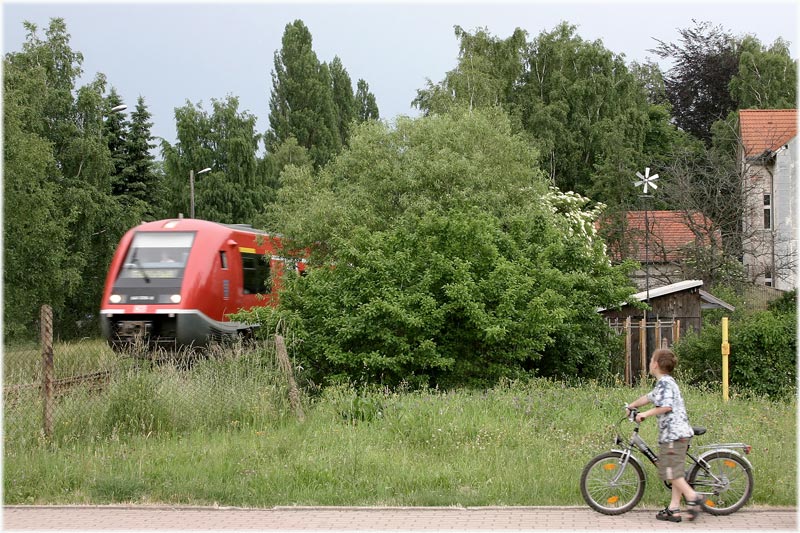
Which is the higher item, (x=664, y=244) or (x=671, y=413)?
(x=664, y=244)

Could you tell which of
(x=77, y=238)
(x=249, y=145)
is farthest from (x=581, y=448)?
(x=249, y=145)

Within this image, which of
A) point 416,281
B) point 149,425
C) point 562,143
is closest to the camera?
point 149,425

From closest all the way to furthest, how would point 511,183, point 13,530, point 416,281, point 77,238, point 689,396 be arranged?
point 13,530 → point 689,396 → point 416,281 → point 511,183 → point 77,238

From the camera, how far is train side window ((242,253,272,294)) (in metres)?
25.5

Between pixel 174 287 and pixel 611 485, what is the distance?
15.0 metres

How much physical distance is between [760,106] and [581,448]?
59573 mm

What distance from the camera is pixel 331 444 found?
10.9 m

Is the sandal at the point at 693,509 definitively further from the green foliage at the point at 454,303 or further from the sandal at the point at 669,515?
the green foliage at the point at 454,303

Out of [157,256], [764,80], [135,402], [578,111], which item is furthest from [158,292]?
[764,80]

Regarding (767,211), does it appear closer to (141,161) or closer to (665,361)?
(141,161)

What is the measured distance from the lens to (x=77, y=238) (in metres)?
46.4

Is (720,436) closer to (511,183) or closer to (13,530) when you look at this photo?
(13,530)

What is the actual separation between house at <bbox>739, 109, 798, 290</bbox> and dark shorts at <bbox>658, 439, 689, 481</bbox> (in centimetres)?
4027

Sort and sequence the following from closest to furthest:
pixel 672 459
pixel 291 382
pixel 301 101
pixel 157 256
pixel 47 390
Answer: pixel 672 459
pixel 47 390
pixel 291 382
pixel 157 256
pixel 301 101
